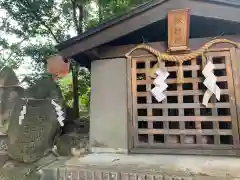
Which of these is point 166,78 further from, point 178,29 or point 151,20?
point 151,20

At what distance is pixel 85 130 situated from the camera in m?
7.05

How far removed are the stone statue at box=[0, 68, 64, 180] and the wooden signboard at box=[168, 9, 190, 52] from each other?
9.92 ft

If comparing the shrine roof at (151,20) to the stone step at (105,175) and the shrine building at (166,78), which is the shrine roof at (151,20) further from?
the stone step at (105,175)

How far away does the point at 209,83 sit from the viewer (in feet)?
13.3

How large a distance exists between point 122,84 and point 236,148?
2278 millimetres

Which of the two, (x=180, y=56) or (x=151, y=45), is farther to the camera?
(x=151, y=45)

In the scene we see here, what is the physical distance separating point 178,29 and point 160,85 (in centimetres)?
104

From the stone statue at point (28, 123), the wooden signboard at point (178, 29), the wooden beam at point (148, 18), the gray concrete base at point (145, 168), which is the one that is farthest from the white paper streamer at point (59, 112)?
the wooden signboard at point (178, 29)

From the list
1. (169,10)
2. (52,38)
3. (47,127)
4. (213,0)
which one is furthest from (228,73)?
(52,38)

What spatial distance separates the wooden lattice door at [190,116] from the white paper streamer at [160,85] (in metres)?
0.09

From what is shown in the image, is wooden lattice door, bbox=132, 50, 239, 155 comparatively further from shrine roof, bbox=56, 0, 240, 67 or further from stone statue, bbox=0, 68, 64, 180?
stone statue, bbox=0, 68, 64, 180

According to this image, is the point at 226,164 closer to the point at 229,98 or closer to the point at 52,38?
the point at 229,98

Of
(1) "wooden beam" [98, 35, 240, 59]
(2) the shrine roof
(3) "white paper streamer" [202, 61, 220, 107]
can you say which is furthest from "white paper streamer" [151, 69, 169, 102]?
(2) the shrine roof

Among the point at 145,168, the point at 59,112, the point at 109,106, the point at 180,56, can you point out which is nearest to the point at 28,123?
the point at 59,112
